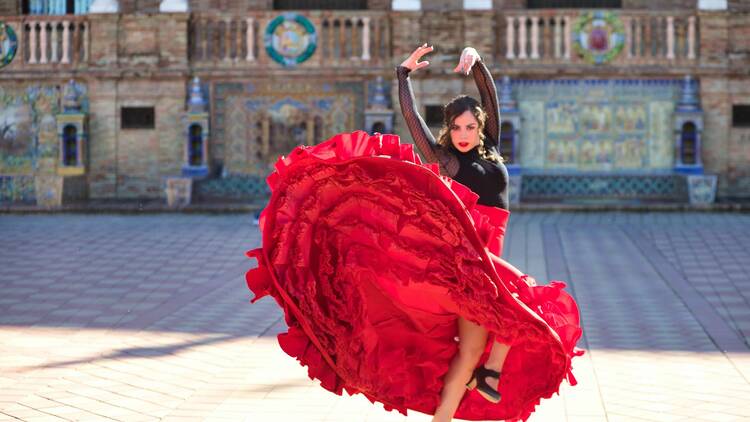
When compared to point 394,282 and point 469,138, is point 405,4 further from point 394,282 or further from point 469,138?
point 394,282

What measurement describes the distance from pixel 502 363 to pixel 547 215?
51.0 feet

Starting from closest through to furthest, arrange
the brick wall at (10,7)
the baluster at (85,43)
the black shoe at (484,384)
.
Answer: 1. the black shoe at (484,384)
2. the baluster at (85,43)
3. the brick wall at (10,7)

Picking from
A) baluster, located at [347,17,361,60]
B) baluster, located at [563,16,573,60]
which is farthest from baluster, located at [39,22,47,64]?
baluster, located at [563,16,573,60]

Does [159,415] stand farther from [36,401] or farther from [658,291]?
[658,291]

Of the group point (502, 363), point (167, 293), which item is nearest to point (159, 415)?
point (502, 363)

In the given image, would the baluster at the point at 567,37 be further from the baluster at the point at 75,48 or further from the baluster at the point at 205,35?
the baluster at the point at 75,48

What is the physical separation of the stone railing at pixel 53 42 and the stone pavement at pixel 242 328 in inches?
272

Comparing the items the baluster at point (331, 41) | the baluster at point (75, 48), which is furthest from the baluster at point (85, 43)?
the baluster at point (331, 41)

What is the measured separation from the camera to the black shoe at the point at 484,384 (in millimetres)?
5555

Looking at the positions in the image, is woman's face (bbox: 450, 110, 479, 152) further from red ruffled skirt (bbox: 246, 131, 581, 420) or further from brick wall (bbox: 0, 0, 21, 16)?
brick wall (bbox: 0, 0, 21, 16)

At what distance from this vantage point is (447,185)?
536 centimetres

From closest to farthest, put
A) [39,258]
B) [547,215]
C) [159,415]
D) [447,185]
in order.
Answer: [447,185], [159,415], [39,258], [547,215]

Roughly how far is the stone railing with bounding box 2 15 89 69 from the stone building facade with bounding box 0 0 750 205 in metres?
0.03

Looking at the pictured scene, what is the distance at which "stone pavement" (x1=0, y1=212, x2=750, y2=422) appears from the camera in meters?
6.99
